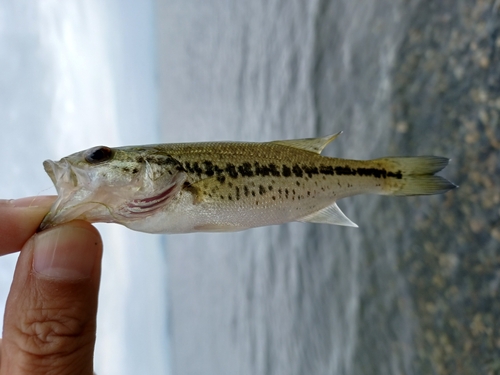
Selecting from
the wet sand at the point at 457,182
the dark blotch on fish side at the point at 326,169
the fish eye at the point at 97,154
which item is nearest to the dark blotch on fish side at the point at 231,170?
the dark blotch on fish side at the point at 326,169

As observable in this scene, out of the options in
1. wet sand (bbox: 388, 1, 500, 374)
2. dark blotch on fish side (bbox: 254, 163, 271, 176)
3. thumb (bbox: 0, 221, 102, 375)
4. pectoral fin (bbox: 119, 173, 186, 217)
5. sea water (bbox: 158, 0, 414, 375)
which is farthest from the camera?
sea water (bbox: 158, 0, 414, 375)

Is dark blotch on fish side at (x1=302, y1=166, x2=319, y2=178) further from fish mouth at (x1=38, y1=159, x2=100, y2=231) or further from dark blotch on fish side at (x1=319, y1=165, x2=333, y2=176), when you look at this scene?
fish mouth at (x1=38, y1=159, x2=100, y2=231)

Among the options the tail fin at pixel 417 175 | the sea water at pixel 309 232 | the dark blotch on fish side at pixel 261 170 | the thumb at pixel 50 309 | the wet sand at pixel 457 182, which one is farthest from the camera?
the sea water at pixel 309 232

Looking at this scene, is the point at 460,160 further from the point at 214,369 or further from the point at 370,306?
the point at 214,369

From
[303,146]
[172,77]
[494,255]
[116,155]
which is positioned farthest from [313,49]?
[172,77]

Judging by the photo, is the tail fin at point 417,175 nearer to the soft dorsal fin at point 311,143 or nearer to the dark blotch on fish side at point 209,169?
the soft dorsal fin at point 311,143

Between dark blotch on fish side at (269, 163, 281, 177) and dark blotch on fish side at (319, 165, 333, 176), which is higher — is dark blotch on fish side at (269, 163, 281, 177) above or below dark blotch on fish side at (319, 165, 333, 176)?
below

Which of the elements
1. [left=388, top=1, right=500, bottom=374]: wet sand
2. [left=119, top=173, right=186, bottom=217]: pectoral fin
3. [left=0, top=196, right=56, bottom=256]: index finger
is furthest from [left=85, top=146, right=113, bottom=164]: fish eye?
[left=388, top=1, right=500, bottom=374]: wet sand
